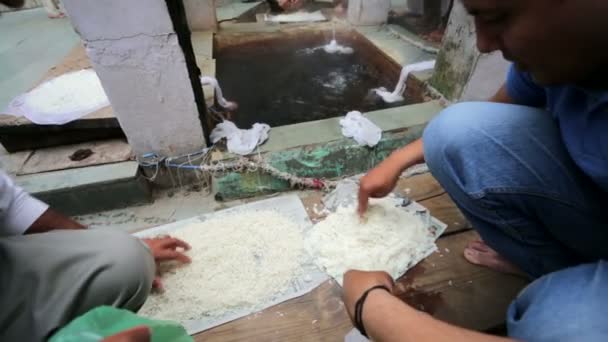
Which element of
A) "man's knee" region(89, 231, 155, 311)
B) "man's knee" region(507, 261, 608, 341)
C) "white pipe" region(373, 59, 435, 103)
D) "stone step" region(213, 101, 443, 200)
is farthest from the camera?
"white pipe" region(373, 59, 435, 103)

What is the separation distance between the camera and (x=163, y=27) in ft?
4.16

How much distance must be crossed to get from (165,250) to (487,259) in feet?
4.19

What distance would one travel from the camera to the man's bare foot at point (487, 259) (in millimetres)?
1184

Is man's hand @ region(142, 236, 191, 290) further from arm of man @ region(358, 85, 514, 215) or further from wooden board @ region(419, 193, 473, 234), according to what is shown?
wooden board @ region(419, 193, 473, 234)

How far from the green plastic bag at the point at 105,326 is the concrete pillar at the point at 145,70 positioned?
992 mm

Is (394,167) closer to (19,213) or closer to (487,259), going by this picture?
(487,259)

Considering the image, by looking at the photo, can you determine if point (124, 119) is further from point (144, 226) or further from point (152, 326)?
point (152, 326)

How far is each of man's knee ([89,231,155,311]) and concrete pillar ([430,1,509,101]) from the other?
5.95 feet

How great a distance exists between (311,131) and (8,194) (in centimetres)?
127

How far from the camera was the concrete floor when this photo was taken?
2561 millimetres

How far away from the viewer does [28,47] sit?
3.34 meters

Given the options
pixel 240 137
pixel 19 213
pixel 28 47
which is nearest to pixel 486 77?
pixel 240 137

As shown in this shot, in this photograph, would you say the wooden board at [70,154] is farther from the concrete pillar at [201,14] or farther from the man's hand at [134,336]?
the concrete pillar at [201,14]

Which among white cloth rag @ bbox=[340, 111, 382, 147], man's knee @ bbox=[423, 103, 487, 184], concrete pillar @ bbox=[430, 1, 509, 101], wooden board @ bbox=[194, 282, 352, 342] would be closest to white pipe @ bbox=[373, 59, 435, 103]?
concrete pillar @ bbox=[430, 1, 509, 101]
